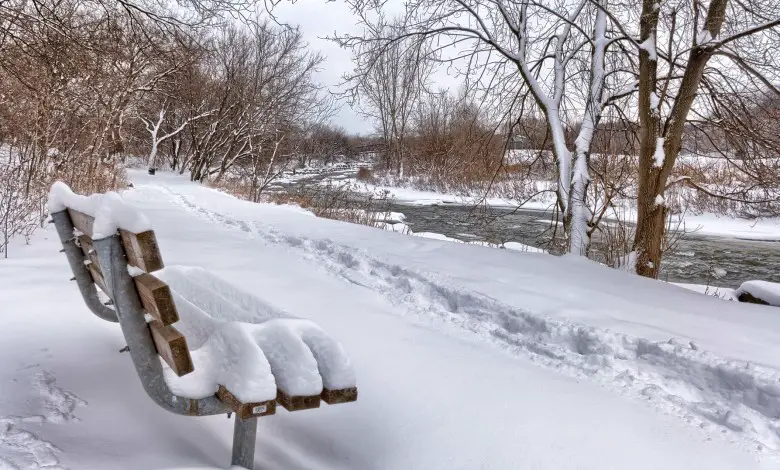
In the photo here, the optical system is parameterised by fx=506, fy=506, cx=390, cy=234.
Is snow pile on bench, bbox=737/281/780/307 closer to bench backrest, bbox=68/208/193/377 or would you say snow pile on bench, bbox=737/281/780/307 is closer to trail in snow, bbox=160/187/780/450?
trail in snow, bbox=160/187/780/450

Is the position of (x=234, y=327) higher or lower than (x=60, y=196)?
lower

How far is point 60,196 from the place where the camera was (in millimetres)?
2268

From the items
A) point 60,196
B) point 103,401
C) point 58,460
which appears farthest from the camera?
point 60,196

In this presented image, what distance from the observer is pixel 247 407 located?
1573 mm

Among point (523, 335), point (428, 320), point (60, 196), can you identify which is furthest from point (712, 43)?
point (60, 196)

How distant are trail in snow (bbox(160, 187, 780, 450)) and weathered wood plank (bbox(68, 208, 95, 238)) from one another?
262 centimetres

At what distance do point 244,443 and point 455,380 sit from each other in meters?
1.39

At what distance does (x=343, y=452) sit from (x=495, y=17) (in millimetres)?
7323

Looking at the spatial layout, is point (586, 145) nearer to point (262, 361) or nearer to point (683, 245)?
point (262, 361)

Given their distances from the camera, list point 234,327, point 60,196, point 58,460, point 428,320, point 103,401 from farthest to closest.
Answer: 1. point 428,320
2. point 60,196
3. point 103,401
4. point 234,327
5. point 58,460

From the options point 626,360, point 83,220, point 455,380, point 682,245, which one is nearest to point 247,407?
point 83,220

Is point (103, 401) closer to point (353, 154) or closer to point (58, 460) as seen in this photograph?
point (58, 460)

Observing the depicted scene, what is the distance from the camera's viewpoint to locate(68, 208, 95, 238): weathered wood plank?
6.14ft

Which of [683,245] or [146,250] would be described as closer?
[146,250]
